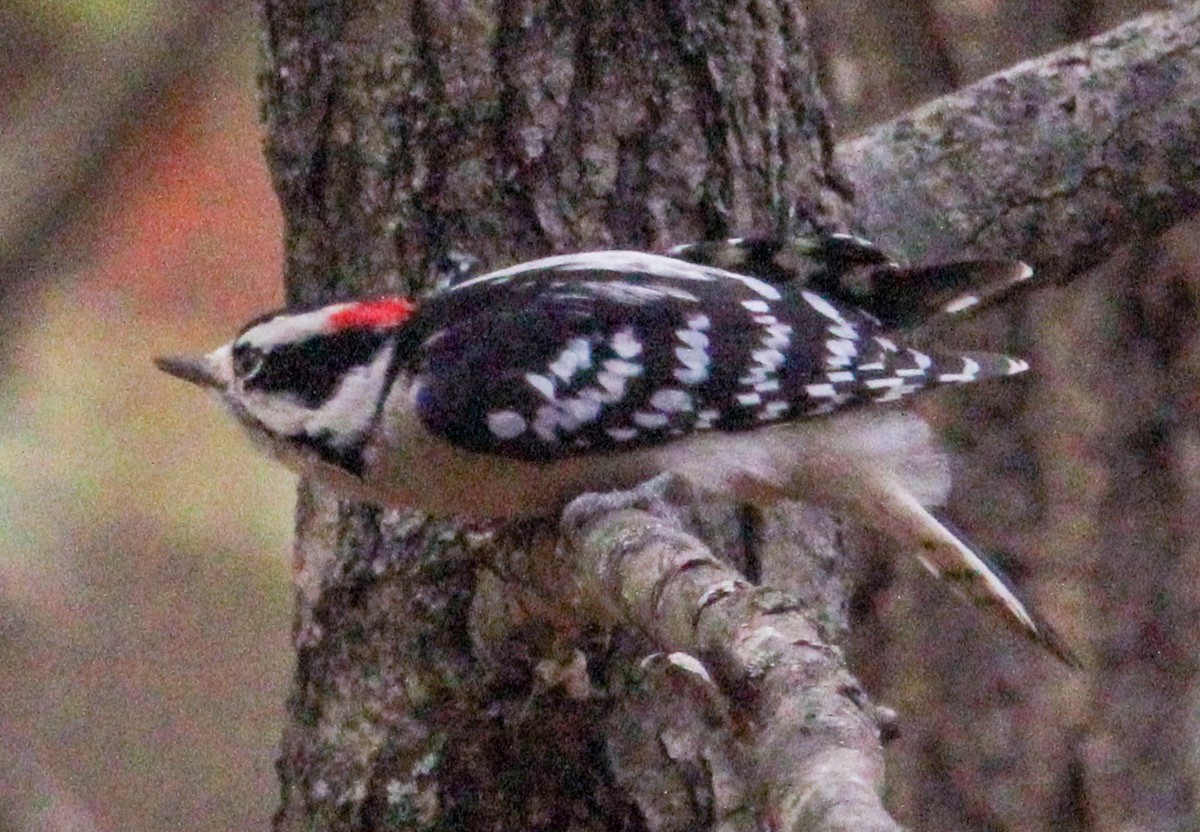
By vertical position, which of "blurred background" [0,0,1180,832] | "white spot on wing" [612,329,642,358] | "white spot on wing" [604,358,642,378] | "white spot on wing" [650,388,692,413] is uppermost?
"white spot on wing" [612,329,642,358]

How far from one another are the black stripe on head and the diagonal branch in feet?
2.37

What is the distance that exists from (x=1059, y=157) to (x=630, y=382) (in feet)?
2.40

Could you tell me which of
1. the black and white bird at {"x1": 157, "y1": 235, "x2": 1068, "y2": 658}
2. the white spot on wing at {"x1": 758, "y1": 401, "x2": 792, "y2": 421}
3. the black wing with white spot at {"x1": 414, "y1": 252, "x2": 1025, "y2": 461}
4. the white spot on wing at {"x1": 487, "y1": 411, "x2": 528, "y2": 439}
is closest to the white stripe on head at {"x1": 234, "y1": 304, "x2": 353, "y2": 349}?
the black and white bird at {"x1": 157, "y1": 235, "x2": 1068, "y2": 658}

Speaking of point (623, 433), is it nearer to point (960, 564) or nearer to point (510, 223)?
point (510, 223)

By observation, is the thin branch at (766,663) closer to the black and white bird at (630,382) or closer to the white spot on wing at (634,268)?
the black and white bird at (630,382)

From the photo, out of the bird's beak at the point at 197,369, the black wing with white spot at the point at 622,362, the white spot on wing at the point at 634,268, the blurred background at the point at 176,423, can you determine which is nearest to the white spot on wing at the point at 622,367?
the black wing with white spot at the point at 622,362

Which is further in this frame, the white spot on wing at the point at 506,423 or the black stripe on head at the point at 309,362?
the black stripe on head at the point at 309,362

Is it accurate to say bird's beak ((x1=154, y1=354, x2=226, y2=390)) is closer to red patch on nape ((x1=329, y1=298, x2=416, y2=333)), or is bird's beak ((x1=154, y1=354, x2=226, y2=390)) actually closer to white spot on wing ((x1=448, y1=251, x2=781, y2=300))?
red patch on nape ((x1=329, y1=298, x2=416, y2=333))

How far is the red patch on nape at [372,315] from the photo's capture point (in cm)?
209

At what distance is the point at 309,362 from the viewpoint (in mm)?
2133

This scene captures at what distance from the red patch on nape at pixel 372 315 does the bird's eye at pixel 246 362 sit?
4.2 inches

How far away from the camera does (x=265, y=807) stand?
5211mm

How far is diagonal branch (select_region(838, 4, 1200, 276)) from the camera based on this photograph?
2.34 metres

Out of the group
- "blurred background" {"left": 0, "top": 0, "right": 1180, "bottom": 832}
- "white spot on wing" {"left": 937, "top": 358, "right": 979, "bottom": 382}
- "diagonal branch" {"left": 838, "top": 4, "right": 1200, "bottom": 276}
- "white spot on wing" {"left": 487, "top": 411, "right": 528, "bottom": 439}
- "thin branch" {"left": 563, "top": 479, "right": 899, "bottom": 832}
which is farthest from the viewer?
"blurred background" {"left": 0, "top": 0, "right": 1180, "bottom": 832}
